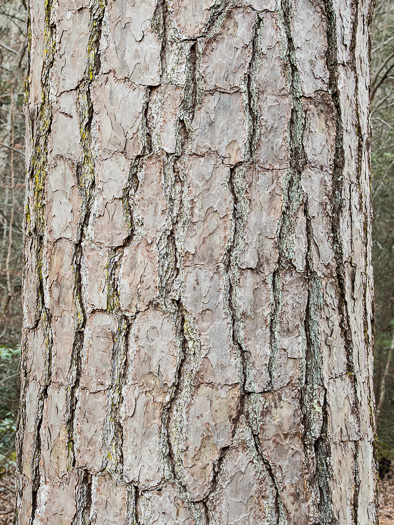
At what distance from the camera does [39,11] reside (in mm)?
1052

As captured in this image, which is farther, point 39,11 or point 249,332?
point 39,11

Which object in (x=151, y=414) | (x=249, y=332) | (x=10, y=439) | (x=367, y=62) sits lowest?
(x=10, y=439)

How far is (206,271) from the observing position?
88 centimetres

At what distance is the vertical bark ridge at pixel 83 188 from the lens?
3.07ft

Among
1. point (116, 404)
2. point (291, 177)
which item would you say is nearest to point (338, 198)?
point (291, 177)

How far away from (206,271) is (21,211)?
735cm

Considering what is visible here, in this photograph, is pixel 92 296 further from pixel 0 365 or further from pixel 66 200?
pixel 0 365

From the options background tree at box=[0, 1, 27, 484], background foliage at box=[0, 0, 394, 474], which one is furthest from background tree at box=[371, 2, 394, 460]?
background tree at box=[0, 1, 27, 484]

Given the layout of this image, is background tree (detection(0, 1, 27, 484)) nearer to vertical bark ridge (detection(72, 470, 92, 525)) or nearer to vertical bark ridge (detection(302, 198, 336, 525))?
vertical bark ridge (detection(72, 470, 92, 525))

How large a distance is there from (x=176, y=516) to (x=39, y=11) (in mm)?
924

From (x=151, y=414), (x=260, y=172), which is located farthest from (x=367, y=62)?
(x=151, y=414)

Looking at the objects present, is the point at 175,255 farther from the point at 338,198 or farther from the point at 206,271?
the point at 338,198

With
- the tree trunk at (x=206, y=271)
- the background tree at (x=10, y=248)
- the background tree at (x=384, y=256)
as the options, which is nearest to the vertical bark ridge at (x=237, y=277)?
the tree trunk at (x=206, y=271)

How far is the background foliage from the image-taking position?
21.4 feet
